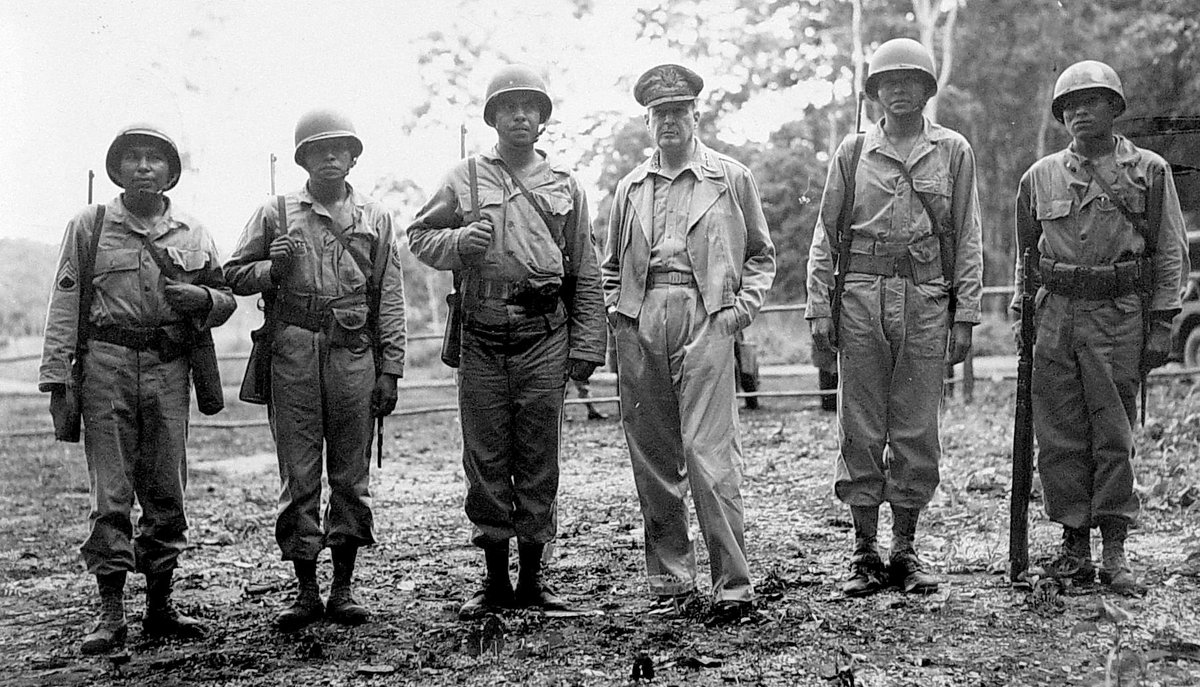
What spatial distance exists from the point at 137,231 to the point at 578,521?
3150mm

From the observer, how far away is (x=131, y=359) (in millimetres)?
4199

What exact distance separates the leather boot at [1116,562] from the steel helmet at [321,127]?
353cm

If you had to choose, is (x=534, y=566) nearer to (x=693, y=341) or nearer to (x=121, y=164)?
(x=693, y=341)

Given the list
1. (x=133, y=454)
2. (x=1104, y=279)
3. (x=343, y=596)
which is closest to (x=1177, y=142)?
(x=1104, y=279)

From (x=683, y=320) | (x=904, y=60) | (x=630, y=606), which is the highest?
(x=904, y=60)

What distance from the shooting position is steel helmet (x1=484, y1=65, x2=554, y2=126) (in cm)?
436

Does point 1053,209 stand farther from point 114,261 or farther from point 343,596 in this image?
point 114,261

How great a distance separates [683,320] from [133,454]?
7.19 feet

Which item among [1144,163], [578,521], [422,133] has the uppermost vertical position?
[422,133]

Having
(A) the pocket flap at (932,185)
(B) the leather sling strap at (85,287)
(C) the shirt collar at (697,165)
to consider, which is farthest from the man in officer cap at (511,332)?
(A) the pocket flap at (932,185)

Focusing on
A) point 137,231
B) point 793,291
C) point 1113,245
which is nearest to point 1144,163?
point 1113,245

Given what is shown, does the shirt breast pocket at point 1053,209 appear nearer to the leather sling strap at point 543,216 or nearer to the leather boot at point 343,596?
the leather sling strap at point 543,216

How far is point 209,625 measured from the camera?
4.38 meters

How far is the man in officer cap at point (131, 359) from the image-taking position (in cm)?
411
